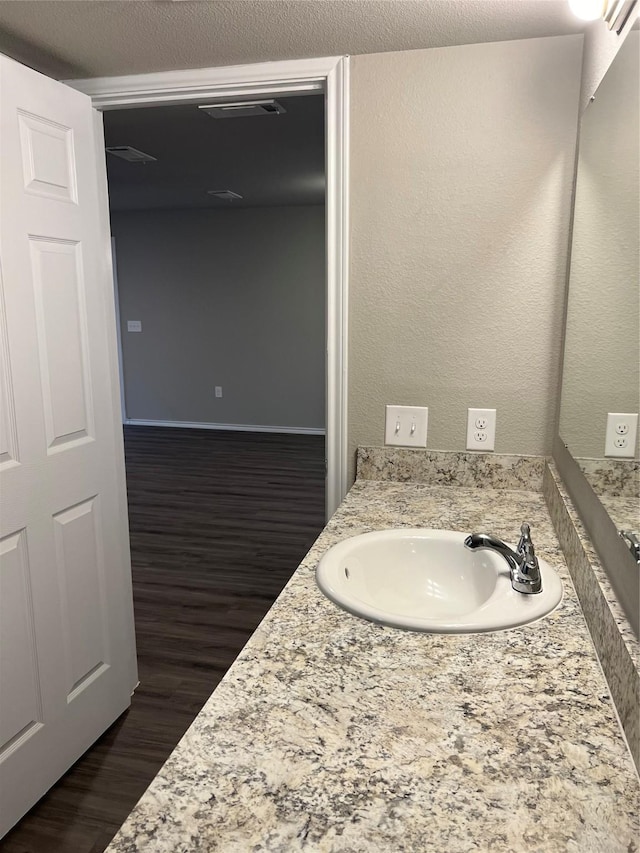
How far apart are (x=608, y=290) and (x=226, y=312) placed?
19.7 feet

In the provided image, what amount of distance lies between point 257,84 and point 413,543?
4.43 ft

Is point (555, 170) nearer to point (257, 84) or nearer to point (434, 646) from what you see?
point (257, 84)

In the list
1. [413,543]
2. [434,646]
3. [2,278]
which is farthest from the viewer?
[2,278]

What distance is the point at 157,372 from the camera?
7180 mm

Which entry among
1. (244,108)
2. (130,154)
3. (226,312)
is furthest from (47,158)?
(226,312)

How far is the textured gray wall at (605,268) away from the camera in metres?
1.00

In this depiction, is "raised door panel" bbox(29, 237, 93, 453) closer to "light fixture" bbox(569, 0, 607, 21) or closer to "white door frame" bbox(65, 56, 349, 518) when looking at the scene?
"white door frame" bbox(65, 56, 349, 518)

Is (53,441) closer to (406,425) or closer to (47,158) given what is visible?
(47,158)

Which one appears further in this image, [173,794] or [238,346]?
[238,346]

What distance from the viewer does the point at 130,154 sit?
4125 millimetres

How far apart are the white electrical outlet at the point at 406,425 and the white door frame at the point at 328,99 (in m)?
0.14

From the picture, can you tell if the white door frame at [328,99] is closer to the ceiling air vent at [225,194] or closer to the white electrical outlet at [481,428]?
the white electrical outlet at [481,428]

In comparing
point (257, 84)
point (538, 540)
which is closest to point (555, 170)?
point (257, 84)

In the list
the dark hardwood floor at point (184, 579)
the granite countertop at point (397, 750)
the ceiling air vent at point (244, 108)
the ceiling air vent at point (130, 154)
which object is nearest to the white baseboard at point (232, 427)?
the dark hardwood floor at point (184, 579)
